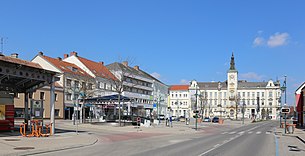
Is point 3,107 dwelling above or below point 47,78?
below

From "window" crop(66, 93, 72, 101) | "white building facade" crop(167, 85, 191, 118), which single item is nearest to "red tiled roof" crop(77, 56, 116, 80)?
"window" crop(66, 93, 72, 101)

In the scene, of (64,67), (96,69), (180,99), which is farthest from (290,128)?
(180,99)

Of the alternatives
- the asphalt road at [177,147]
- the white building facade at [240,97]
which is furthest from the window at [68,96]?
the white building facade at [240,97]

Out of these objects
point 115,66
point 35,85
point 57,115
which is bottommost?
point 57,115

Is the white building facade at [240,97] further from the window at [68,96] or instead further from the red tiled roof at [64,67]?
the window at [68,96]

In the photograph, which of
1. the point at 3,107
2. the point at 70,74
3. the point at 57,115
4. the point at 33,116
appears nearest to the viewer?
the point at 3,107

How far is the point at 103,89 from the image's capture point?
266 feet

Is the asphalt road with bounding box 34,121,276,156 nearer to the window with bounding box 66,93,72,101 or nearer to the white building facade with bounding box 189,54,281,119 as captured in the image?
the window with bounding box 66,93,72,101

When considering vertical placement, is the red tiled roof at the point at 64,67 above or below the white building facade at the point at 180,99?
above

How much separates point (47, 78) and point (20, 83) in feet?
8.13

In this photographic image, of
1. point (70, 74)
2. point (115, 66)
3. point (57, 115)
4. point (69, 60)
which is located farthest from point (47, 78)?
point (115, 66)

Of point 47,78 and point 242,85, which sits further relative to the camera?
point 242,85

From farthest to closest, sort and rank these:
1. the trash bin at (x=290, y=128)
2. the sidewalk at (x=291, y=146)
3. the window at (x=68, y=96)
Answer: the window at (x=68, y=96) < the trash bin at (x=290, y=128) < the sidewalk at (x=291, y=146)

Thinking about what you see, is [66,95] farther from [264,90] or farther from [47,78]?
[264,90]
